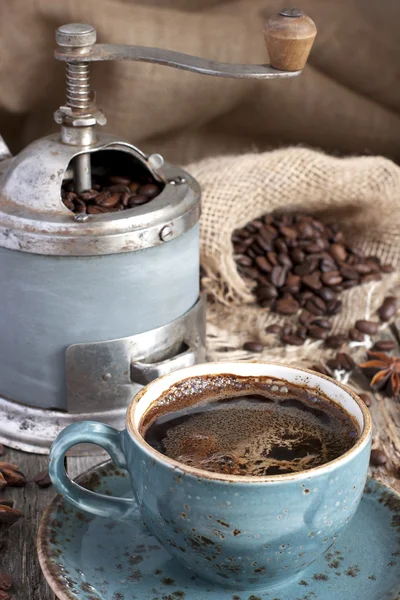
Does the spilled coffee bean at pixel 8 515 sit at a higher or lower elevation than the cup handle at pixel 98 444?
lower

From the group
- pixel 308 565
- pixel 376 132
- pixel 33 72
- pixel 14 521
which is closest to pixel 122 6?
pixel 33 72

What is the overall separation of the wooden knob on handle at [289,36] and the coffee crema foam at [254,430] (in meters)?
0.51

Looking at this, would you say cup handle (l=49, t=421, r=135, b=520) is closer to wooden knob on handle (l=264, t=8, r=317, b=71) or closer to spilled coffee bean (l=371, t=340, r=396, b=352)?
wooden knob on handle (l=264, t=8, r=317, b=71)

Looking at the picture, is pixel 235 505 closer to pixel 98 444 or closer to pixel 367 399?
pixel 98 444

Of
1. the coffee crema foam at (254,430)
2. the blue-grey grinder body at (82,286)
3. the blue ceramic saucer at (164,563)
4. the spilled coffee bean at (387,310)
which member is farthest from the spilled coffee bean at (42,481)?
the spilled coffee bean at (387,310)

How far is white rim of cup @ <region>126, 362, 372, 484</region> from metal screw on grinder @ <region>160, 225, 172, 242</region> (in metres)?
0.33

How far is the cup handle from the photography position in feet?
3.41

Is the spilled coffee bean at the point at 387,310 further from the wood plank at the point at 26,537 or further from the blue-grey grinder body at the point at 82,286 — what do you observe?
the wood plank at the point at 26,537

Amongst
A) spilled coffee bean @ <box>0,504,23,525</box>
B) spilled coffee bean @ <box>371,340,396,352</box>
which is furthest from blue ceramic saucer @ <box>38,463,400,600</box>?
spilled coffee bean @ <box>371,340,396,352</box>

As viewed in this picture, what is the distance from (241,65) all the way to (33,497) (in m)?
0.72

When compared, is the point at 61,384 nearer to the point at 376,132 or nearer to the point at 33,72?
the point at 33,72

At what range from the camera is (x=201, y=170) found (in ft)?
6.51

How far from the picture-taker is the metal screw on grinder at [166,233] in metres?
1.40

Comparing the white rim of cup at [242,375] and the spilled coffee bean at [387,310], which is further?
the spilled coffee bean at [387,310]
